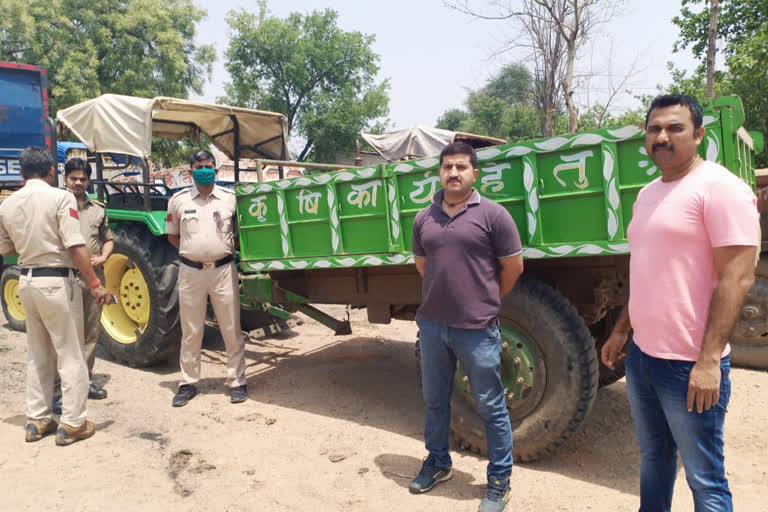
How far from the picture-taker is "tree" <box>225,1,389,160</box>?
25594mm

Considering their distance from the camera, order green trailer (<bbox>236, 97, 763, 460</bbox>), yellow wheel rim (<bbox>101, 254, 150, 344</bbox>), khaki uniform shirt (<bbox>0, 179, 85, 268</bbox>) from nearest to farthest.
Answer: green trailer (<bbox>236, 97, 763, 460</bbox>) < khaki uniform shirt (<bbox>0, 179, 85, 268</bbox>) < yellow wheel rim (<bbox>101, 254, 150, 344</bbox>)

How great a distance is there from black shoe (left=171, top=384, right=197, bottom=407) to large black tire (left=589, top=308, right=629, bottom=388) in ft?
10.6

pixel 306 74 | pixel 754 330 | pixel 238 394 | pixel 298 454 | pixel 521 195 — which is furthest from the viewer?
pixel 306 74

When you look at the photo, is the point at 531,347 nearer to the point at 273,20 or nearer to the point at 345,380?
the point at 345,380

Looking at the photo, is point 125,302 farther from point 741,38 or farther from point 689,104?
point 741,38

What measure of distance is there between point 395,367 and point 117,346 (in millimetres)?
2776

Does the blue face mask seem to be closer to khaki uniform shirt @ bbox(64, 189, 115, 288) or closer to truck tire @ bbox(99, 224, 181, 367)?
khaki uniform shirt @ bbox(64, 189, 115, 288)

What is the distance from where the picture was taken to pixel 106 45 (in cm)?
1919

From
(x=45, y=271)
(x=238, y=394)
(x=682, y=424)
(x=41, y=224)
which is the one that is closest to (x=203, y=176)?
(x=41, y=224)

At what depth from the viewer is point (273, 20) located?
26.3 m

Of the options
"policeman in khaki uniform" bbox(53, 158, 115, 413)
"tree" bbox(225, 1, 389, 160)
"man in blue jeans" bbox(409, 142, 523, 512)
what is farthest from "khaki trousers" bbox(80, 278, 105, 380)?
"tree" bbox(225, 1, 389, 160)

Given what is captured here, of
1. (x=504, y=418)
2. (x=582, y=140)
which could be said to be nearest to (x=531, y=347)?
A: (x=504, y=418)

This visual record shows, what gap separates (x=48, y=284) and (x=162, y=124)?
302cm

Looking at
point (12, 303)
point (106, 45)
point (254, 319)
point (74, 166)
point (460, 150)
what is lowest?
point (254, 319)
